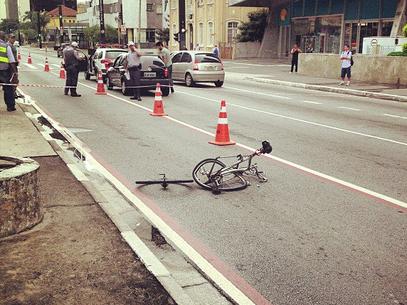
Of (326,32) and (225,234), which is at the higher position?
(326,32)

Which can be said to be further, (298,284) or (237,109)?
(237,109)

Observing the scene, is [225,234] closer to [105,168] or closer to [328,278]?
[328,278]

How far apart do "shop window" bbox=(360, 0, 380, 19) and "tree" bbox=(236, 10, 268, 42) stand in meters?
15.4

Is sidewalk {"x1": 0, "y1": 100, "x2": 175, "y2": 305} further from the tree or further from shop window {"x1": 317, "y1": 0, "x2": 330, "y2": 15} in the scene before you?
the tree

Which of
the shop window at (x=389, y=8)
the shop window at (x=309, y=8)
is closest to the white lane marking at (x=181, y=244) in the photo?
the shop window at (x=389, y=8)

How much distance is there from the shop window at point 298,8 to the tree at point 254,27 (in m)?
5.89

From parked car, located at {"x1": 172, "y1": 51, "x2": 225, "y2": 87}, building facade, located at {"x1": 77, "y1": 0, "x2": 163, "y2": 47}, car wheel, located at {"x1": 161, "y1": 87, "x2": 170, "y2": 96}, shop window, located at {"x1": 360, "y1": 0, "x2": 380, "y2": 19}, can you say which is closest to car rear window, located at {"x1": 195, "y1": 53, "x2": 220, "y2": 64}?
parked car, located at {"x1": 172, "y1": 51, "x2": 225, "y2": 87}

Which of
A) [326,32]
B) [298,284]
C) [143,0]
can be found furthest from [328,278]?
[143,0]

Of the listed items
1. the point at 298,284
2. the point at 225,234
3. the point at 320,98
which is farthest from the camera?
the point at 320,98

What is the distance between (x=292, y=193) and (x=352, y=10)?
34.3 m

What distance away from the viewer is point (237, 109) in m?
15.1

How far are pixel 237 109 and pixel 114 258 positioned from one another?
11185 millimetres

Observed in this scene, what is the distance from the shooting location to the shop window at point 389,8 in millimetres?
33562

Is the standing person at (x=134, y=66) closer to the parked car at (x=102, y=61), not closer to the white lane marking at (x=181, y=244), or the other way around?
the parked car at (x=102, y=61)
